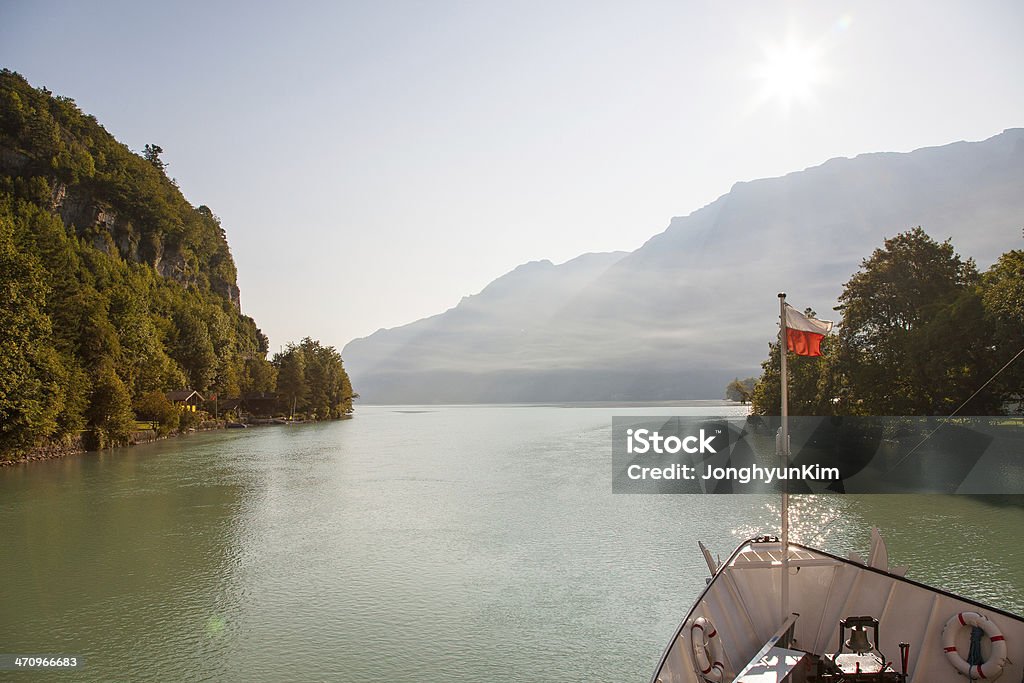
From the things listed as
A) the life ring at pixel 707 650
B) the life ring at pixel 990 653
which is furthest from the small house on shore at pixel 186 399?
the life ring at pixel 990 653

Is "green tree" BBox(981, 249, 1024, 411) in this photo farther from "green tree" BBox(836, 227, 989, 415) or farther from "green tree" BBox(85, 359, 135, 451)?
"green tree" BBox(85, 359, 135, 451)

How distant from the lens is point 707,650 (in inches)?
355

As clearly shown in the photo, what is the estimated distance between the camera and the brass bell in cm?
885

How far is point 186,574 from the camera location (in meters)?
19.8

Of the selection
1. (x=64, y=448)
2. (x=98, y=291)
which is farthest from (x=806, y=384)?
(x=98, y=291)

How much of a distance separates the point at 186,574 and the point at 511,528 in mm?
12227

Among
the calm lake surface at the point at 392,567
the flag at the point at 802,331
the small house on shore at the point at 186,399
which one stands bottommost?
the calm lake surface at the point at 392,567

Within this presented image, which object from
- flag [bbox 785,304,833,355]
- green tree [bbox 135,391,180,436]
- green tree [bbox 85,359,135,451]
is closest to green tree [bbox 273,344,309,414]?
green tree [bbox 135,391,180,436]

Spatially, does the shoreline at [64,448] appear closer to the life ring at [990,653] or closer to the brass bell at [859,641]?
the brass bell at [859,641]

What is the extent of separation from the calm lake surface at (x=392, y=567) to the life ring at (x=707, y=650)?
12.1 feet

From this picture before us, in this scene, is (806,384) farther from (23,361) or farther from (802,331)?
(23,361)

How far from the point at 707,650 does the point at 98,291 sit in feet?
284

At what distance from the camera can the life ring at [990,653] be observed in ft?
26.9

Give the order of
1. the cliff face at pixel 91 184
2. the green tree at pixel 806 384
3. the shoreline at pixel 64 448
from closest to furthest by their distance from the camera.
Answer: the shoreline at pixel 64 448, the green tree at pixel 806 384, the cliff face at pixel 91 184
